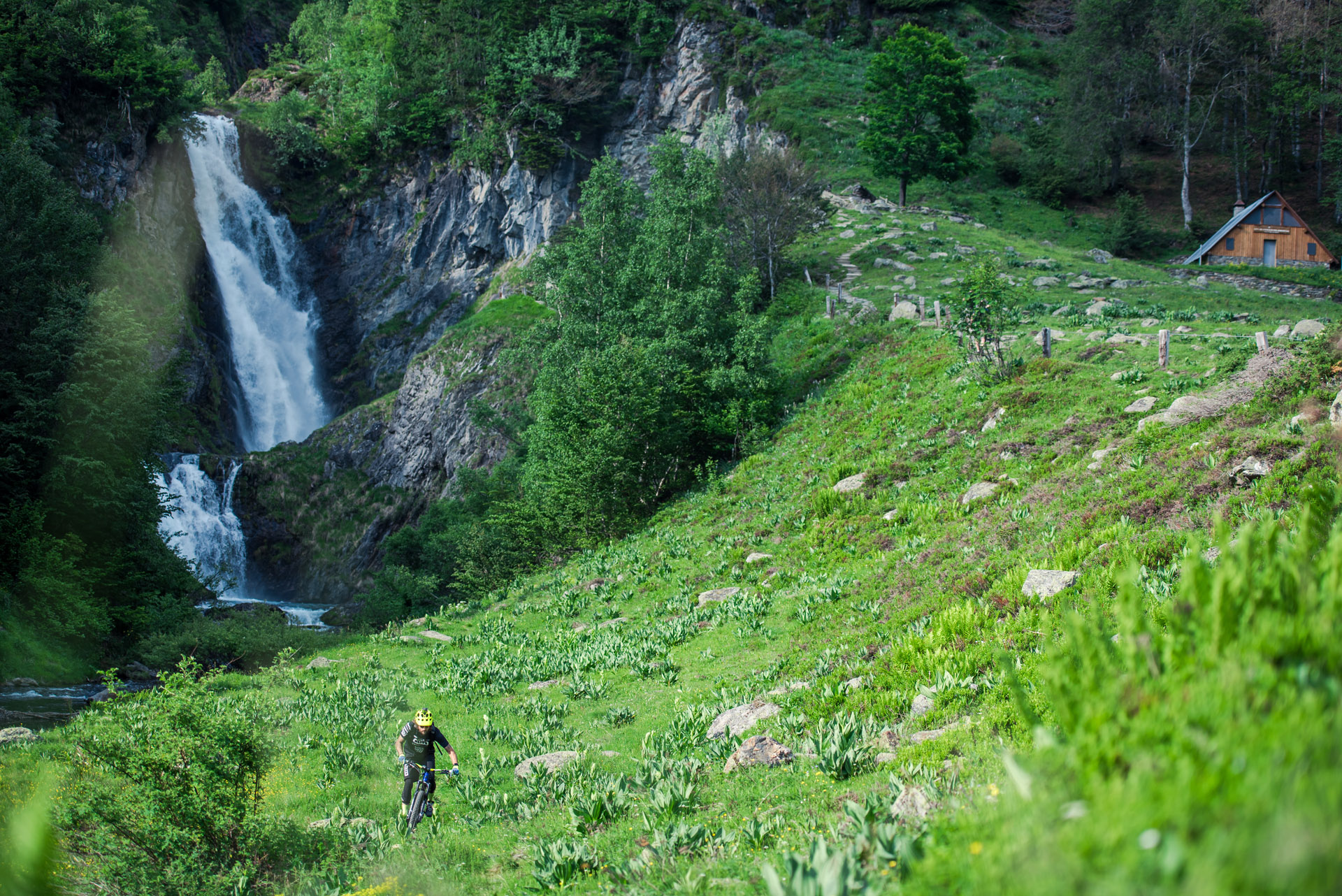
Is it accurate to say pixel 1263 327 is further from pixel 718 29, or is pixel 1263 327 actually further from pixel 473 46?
pixel 473 46

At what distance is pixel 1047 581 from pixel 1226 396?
20.6ft

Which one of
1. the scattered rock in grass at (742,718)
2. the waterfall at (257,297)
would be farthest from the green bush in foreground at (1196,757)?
the waterfall at (257,297)

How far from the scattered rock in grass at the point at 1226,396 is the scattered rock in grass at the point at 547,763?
11004mm

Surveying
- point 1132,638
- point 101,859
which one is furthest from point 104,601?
point 1132,638

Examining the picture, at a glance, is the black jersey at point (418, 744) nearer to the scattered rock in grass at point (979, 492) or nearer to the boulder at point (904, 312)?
the scattered rock in grass at point (979, 492)

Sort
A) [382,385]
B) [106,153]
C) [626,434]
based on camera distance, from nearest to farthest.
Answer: [626,434]
[106,153]
[382,385]

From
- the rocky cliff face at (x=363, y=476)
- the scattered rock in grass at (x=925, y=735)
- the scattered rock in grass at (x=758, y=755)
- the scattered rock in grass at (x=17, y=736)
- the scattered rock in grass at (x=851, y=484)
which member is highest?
the scattered rock in grass at (x=925, y=735)

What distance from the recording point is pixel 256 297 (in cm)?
5506

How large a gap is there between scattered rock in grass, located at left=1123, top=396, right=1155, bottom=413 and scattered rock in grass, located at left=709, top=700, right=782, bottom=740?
389 inches

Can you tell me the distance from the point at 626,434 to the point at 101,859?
20845 mm

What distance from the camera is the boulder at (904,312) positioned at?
27.8 metres

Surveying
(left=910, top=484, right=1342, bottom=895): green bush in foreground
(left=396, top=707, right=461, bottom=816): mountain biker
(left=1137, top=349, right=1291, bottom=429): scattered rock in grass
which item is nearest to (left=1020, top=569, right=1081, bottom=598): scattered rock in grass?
(left=1137, top=349, right=1291, bottom=429): scattered rock in grass

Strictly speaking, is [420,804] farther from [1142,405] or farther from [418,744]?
[1142,405]

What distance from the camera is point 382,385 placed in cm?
5659
